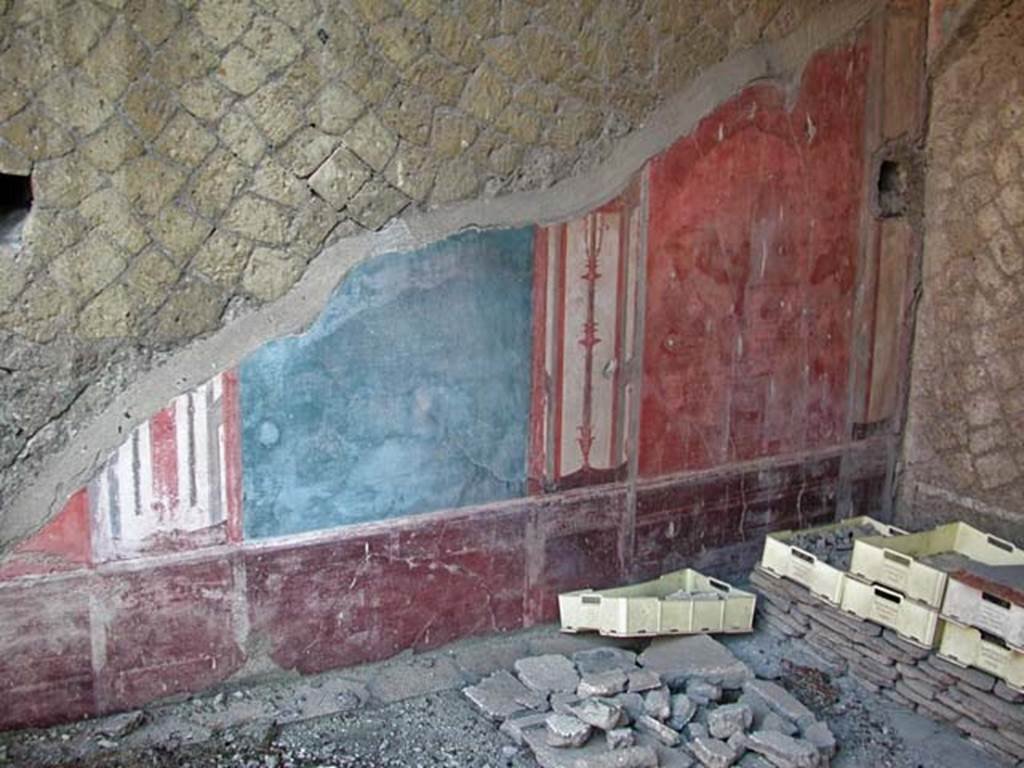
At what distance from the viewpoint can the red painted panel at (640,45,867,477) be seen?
4.32m

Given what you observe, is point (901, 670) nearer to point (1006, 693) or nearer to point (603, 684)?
A: point (1006, 693)

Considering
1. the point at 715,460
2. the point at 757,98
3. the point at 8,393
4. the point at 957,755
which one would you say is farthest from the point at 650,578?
the point at 8,393

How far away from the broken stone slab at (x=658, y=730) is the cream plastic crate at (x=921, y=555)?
1.09m

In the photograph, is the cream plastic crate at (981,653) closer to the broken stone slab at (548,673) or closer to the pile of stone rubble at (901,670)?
the pile of stone rubble at (901,670)

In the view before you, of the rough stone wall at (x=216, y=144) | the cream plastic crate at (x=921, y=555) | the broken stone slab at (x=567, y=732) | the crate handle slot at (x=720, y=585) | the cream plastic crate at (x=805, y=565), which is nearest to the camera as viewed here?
the rough stone wall at (x=216, y=144)

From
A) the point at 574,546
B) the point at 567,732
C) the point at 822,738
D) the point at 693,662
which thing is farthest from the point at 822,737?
the point at 574,546

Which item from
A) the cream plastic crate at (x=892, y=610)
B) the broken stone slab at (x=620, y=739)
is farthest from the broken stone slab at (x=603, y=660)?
the cream plastic crate at (x=892, y=610)

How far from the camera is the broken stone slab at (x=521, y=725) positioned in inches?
136

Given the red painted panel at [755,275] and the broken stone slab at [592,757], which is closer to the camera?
the broken stone slab at [592,757]

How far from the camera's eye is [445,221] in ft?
12.3

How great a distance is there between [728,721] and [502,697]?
0.75 m

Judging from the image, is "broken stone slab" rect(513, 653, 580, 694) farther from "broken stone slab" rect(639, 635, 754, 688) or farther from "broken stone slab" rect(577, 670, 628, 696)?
"broken stone slab" rect(639, 635, 754, 688)

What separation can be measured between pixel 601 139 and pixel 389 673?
81.8 inches

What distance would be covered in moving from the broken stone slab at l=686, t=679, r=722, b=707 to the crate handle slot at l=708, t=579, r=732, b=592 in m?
0.60
